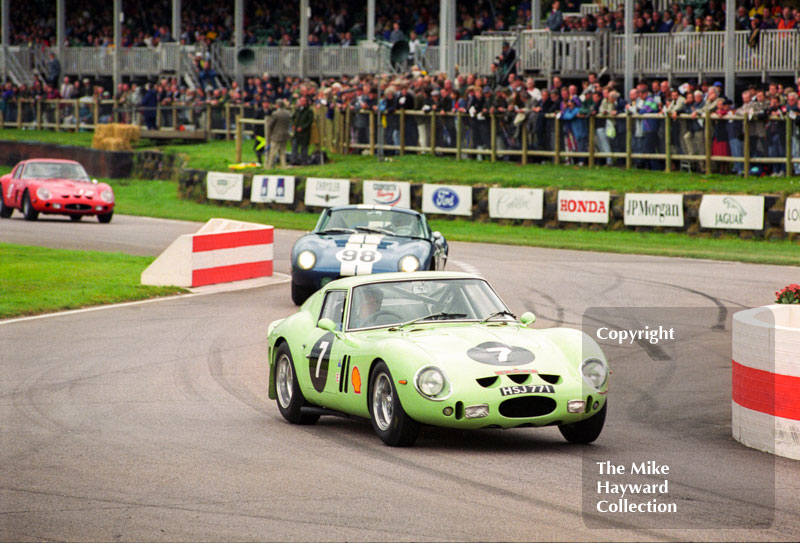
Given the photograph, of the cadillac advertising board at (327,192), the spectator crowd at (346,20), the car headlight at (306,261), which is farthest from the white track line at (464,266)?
the spectator crowd at (346,20)

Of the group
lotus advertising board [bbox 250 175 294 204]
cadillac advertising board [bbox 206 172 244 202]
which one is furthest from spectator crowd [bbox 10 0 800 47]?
cadillac advertising board [bbox 206 172 244 202]

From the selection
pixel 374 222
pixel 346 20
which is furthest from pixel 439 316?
pixel 346 20

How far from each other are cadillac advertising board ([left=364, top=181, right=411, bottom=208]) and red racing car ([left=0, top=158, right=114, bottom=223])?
19.7 feet

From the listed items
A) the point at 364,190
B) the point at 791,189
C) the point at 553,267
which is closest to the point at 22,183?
the point at 364,190

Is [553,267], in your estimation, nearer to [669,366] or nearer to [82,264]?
[82,264]

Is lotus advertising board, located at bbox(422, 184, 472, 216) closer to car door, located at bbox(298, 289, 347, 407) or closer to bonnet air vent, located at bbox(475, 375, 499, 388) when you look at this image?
car door, located at bbox(298, 289, 347, 407)

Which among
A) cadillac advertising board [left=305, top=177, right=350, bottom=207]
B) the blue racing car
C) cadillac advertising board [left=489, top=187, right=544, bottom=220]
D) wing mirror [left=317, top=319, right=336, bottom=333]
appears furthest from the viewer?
cadillac advertising board [left=305, top=177, right=350, bottom=207]

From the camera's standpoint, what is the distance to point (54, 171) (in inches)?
1191

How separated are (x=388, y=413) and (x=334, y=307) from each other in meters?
1.53

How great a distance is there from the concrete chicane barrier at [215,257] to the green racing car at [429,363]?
9.18 meters

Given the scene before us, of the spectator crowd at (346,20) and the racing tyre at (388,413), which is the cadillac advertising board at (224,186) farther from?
the racing tyre at (388,413)

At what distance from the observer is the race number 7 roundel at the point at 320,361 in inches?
370

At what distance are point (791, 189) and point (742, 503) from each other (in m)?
20.0

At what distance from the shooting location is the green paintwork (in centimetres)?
815
